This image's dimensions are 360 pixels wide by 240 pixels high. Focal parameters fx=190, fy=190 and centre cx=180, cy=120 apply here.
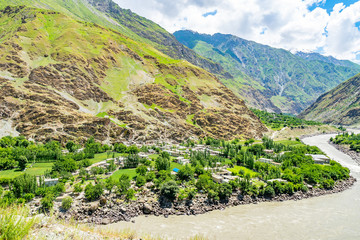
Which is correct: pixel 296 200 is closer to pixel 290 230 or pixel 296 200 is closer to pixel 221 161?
pixel 290 230

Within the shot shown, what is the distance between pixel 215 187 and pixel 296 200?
19175mm

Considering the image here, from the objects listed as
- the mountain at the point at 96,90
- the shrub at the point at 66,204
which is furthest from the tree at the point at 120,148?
the shrub at the point at 66,204

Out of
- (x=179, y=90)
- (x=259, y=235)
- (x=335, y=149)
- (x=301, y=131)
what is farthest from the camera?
(x=301, y=131)

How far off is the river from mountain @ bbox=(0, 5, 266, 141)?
199ft

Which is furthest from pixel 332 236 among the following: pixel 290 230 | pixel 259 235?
pixel 259 235

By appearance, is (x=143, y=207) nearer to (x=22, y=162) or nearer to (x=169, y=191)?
(x=169, y=191)

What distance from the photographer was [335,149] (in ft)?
351

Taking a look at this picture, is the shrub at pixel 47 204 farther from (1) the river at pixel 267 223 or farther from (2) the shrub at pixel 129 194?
(2) the shrub at pixel 129 194

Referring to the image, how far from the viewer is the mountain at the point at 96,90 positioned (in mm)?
78812

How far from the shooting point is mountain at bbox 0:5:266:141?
78.8m

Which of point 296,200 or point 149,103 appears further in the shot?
point 149,103

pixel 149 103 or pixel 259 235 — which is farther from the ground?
pixel 149 103

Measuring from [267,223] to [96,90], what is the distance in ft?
331

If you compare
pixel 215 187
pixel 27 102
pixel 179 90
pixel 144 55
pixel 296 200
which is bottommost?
pixel 296 200
